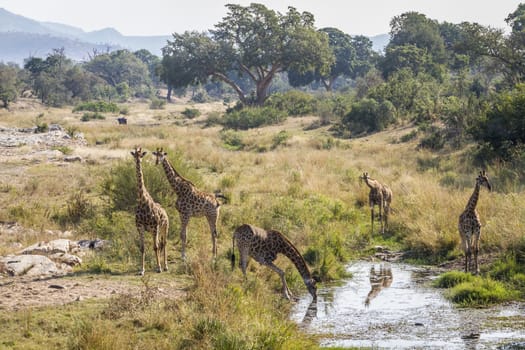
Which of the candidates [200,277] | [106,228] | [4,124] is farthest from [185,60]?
[200,277]

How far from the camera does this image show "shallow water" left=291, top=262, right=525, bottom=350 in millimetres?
10406

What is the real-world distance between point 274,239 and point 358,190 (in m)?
10.5

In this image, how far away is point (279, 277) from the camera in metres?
13.7

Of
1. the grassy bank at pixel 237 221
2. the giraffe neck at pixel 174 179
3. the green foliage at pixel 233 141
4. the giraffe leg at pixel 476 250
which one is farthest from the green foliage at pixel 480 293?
the green foliage at pixel 233 141

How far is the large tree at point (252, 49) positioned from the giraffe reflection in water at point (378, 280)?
52834mm

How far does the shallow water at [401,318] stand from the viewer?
34.1 feet

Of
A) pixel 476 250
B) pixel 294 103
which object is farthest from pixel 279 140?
pixel 476 250

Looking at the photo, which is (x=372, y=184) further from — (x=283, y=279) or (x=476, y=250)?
(x=283, y=279)

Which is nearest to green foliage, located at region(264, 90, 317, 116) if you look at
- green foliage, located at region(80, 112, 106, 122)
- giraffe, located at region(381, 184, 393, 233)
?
green foliage, located at region(80, 112, 106, 122)

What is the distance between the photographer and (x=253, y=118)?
2160 inches

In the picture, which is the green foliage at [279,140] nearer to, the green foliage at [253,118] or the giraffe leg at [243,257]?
the green foliage at [253,118]

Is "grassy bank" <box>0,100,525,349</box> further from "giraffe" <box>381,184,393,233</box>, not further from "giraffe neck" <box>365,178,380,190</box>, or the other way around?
"giraffe neck" <box>365,178,380,190</box>

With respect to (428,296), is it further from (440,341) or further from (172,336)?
(172,336)

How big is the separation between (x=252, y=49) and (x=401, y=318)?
189 feet
